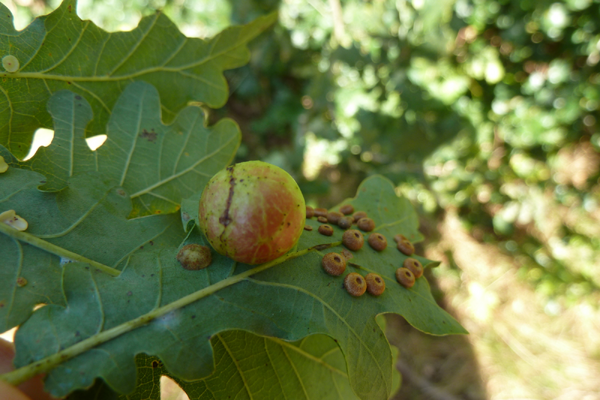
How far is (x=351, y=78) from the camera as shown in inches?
150

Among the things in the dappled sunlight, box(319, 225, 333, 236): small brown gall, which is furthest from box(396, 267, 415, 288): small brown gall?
the dappled sunlight

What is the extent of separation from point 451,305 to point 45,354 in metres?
3.43

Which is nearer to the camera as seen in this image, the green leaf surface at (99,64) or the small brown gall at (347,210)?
the green leaf surface at (99,64)

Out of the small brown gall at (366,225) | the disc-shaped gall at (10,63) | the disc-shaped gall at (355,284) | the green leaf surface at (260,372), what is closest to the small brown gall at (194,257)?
the green leaf surface at (260,372)

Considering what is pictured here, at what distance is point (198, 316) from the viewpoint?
2.97 ft

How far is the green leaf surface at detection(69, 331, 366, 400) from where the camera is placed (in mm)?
1069

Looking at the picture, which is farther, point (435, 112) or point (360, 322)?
point (435, 112)

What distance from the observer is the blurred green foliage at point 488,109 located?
10.7ft

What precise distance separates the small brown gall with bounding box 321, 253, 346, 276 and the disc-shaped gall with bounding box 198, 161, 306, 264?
0.16m

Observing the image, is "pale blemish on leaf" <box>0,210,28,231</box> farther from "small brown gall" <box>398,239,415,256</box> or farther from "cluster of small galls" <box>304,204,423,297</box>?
"small brown gall" <box>398,239,415,256</box>

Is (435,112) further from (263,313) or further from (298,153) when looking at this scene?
(263,313)

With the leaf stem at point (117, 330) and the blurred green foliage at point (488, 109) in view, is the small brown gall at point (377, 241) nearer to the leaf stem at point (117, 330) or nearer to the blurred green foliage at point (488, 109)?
the leaf stem at point (117, 330)

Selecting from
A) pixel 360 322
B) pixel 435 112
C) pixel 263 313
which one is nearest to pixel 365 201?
pixel 360 322

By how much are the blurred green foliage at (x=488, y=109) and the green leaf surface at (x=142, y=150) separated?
1798 millimetres
